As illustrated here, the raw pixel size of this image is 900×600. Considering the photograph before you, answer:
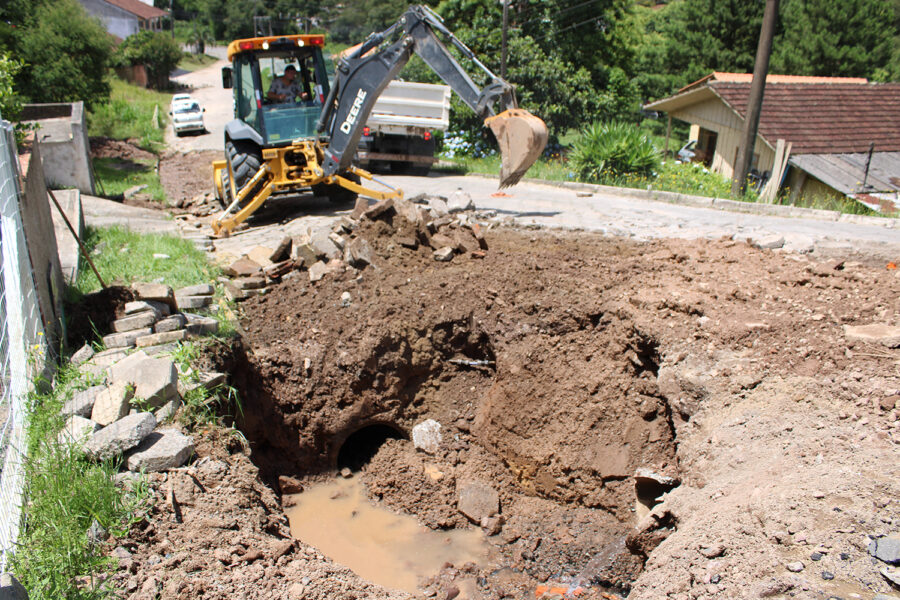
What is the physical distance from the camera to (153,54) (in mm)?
39438

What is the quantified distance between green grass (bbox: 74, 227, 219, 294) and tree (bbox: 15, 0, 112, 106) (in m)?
10.4

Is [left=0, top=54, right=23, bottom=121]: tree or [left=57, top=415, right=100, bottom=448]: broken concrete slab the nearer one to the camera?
[left=57, top=415, right=100, bottom=448]: broken concrete slab

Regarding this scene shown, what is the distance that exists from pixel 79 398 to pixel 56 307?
1821mm

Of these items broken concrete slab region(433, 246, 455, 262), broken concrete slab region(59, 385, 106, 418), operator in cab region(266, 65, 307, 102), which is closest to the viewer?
broken concrete slab region(59, 385, 106, 418)

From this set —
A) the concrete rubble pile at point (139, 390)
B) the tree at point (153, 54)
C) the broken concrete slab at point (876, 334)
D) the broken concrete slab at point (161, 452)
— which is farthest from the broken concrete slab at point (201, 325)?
the tree at point (153, 54)

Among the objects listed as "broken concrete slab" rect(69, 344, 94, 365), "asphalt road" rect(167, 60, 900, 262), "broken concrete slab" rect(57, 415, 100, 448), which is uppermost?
"asphalt road" rect(167, 60, 900, 262)

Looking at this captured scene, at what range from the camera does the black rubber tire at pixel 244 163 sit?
10.6 m

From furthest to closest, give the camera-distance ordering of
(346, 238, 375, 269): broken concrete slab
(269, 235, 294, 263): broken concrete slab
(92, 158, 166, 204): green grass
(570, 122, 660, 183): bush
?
(570, 122, 660, 183): bush
(92, 158, 166, 204): green grass
(269, 235, 294, 263): broken concrete slab
(346, 238, 375, 269): broken concrete slab

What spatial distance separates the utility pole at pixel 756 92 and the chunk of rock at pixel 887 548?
36.3 feet

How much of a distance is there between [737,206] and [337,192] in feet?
24.0

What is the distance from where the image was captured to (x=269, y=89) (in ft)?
36.3

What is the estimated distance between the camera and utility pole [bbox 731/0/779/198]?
40.5ft

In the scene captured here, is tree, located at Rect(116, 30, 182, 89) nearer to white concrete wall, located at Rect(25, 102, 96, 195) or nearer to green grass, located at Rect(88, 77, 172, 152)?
green grass, located at Rect(88, 77, 172, 152)

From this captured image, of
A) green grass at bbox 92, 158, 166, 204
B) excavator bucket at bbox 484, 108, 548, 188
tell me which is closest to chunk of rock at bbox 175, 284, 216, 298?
excavator bucket at bbox 484, 108, 548, 188
